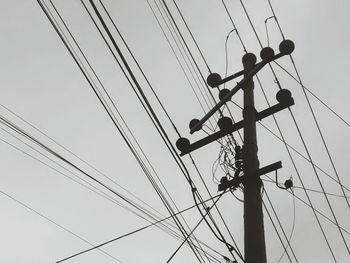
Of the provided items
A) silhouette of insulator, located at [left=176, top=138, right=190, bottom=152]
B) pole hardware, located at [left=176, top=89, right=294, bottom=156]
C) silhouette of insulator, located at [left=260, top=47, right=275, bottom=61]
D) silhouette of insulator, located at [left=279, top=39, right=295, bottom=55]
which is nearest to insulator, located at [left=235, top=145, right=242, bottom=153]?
pole hardware, located at [left=176, top=89, right=294, bottom=156]

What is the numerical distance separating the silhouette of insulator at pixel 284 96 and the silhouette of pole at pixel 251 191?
508 mm

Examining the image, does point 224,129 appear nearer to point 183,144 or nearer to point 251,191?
point 183,144

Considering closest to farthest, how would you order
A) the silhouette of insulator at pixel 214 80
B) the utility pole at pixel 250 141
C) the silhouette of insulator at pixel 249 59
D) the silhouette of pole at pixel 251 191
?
the silhouette of pole at pixel 251 191
the utility pole at pixel 250 141
the silhouette of insulator at pixel 249 59
the silhouette of insulator at pixel 214 80

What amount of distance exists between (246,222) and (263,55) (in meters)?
3.66

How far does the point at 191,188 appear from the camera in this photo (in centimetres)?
756

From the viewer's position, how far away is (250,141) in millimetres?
6742

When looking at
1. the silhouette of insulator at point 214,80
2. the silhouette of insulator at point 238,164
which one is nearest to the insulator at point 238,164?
the silhouette of insulator at point 238,164

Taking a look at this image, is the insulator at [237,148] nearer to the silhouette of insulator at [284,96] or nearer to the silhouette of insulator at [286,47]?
the silhouette of insulator at [284,96]

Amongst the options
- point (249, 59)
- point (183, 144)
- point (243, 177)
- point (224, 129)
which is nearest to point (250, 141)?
point (243, 177)

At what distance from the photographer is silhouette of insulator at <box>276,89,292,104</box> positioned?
7637 millimetres

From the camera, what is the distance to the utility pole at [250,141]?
561cm

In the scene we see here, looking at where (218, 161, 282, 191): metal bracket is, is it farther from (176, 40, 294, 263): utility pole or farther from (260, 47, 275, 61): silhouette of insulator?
(260, 47, 275, 61): silhouette of insulator

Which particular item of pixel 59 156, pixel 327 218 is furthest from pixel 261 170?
pixel 327 218

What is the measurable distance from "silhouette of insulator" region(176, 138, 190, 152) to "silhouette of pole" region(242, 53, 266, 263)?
1.10 metres
